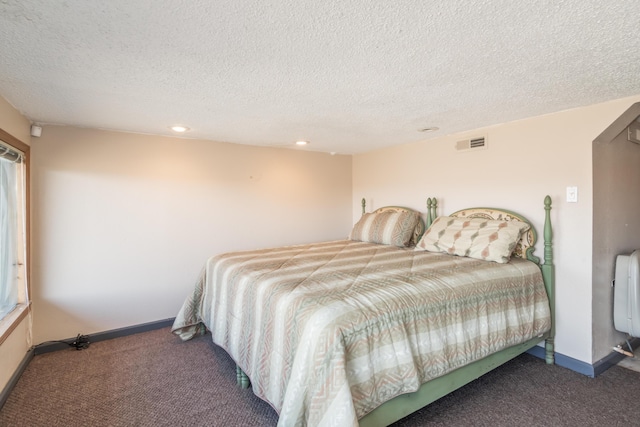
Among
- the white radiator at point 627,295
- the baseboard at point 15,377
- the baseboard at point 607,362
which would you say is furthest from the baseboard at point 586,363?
the baseboard at point 15,377

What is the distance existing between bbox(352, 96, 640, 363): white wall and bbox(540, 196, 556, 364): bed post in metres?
0.05

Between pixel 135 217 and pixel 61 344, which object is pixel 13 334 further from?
pixel 135 217

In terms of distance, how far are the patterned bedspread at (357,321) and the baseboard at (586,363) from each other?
36cm

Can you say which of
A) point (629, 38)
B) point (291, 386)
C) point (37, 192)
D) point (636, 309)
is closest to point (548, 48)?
point (629, 38)

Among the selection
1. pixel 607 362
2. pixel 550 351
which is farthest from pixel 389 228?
pixel 607 362

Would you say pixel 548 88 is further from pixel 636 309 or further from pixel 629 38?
pixel 636 309

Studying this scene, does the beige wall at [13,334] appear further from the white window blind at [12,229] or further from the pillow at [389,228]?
the pillow at [389,228]

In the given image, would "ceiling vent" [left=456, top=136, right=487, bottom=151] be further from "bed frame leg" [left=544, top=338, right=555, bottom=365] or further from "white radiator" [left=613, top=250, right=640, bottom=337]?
"bed frame leg" [left=544, top=338, right=555, bottom=365]

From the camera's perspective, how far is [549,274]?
2.30m

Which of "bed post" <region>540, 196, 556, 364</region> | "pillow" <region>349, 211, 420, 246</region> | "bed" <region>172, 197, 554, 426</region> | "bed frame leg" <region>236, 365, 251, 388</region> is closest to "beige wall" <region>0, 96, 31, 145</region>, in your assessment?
"bed" <region>172, 197, 554, 426</region>

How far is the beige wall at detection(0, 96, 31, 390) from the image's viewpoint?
1928 millimetres

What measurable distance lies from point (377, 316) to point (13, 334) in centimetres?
253

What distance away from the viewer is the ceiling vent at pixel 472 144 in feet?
9.16

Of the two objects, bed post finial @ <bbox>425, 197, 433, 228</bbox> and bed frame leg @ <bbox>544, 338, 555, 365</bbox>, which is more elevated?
bed post finial @ <bbox>425, 197, 433, 228</bbox>
